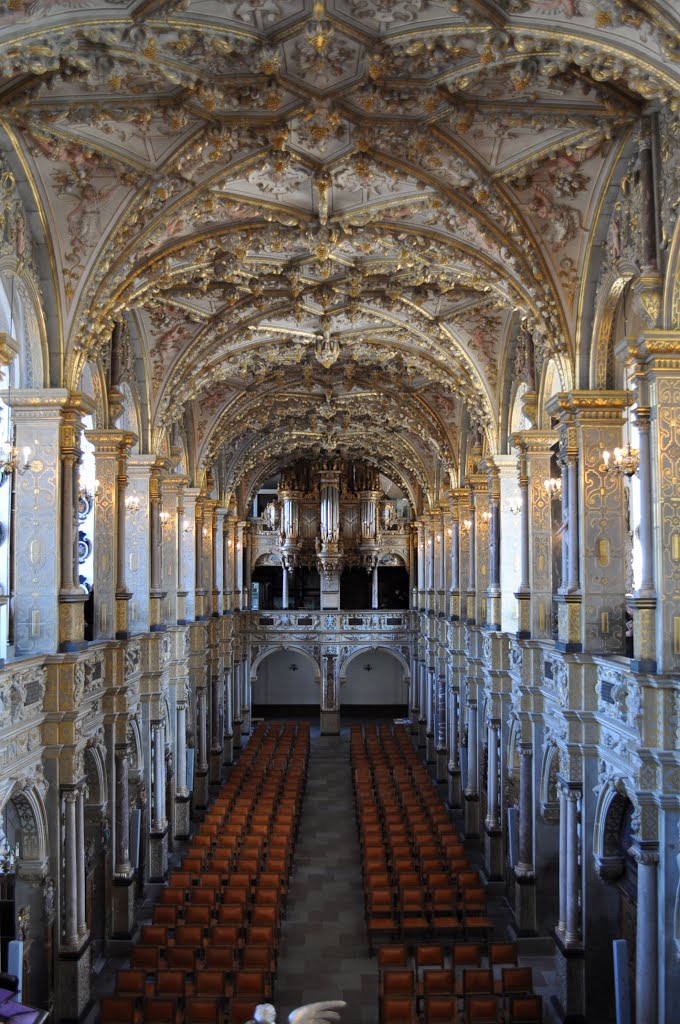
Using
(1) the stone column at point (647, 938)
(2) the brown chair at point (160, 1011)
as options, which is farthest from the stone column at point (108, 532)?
(1) the stone column at point (647, 938)

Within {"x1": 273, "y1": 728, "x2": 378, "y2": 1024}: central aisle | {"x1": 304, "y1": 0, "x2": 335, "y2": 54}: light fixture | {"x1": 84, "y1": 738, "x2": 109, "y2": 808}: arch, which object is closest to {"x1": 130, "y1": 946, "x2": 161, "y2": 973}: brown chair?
{"x1": 273, "y1": 728, "x2": 378, "y2": 1024}: central aisle

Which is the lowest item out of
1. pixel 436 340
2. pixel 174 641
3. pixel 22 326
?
pixel 174 641

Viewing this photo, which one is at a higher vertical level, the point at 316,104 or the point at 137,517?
the point at 316,104

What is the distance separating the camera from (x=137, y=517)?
18.5 metres

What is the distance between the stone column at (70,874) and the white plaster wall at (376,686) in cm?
3099

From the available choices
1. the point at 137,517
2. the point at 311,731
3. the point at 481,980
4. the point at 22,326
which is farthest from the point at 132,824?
the point at 311,731

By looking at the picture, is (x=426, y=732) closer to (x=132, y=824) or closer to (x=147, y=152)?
(x=132, y=824)

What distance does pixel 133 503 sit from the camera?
696 inches

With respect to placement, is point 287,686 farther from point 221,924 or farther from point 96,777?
point 96,777

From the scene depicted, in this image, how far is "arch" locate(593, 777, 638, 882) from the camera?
1170 cm

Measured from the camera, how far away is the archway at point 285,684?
43000mm

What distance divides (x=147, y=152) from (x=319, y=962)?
13.5 m

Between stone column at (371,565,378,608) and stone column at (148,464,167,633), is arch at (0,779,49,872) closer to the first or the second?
stone column at (148,464,167,633)

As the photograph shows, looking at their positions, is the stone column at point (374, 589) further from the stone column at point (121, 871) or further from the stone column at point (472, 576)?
the stone column at point (121, 871)
